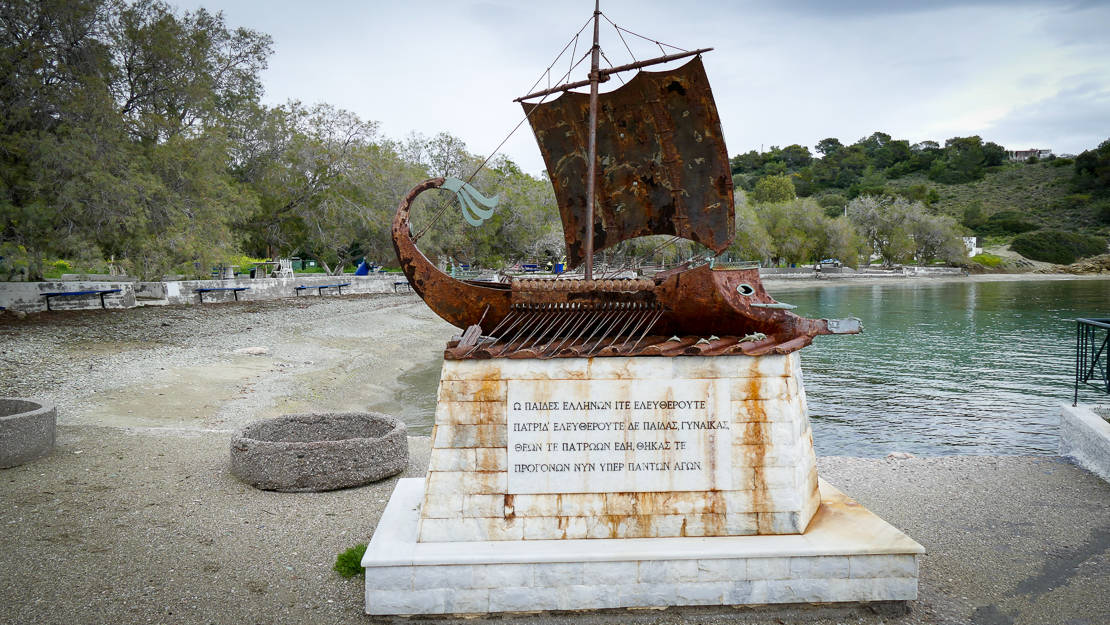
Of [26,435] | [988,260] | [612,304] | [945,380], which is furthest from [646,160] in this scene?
[988,260]

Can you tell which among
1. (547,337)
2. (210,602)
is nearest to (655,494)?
(547,337)

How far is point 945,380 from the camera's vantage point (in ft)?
68.8

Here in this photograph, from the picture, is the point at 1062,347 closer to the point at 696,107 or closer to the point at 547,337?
the point at 696,107

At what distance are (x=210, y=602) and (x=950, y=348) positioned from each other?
2829cm

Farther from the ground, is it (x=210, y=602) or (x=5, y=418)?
(x=5, y=418)

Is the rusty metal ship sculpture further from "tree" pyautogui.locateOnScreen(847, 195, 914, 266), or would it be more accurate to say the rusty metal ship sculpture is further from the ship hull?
"tree" pyautogui.locateOnScreen(847, 195, 914, 266)

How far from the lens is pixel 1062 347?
26562 millimetres

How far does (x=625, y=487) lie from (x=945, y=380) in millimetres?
18782

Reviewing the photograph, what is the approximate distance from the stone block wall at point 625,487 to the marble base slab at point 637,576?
0.25m

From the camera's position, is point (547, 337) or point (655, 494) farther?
point (547, 337)

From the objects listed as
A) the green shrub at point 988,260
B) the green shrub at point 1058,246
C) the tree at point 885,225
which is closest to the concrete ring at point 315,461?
the tree at point 885,225

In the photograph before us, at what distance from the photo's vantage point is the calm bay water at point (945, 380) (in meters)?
14.3

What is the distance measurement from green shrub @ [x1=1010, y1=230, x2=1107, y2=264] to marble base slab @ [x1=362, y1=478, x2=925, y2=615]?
10720cm

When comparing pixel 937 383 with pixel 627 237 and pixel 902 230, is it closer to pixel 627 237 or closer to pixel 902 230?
pixel 627 237
